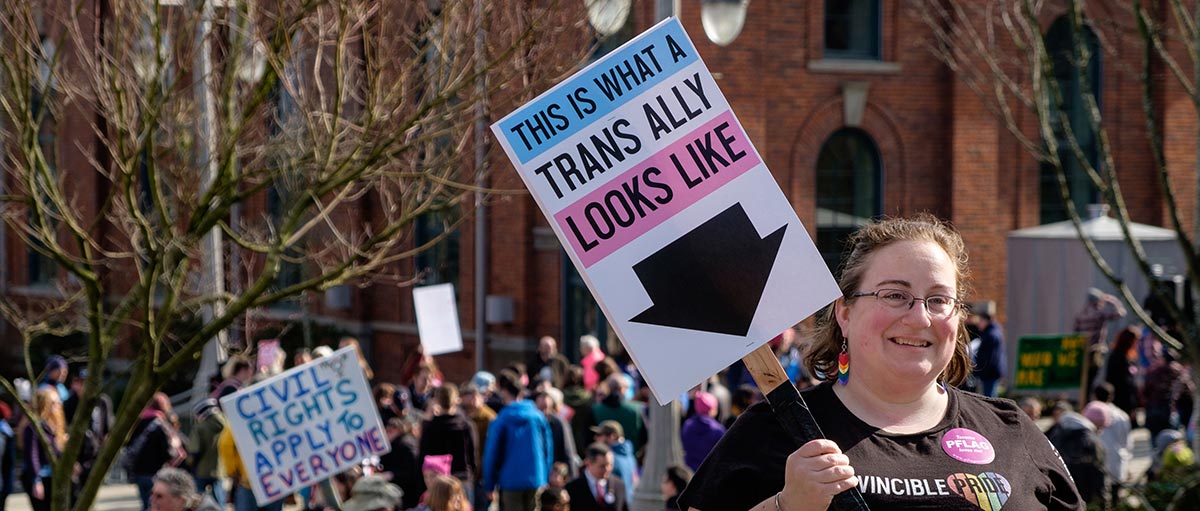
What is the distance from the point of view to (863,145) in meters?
23.7

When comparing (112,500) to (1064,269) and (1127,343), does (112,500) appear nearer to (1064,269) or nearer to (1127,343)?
(1127,343)

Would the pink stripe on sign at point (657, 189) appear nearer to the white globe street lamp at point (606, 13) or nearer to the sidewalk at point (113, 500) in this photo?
the white globe street lamp at point (606, 13)

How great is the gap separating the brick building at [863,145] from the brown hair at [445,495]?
1290 centimetres

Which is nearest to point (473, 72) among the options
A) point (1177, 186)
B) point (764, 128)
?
point (764, 128)

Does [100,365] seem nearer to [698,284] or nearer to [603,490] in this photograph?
[603,490]

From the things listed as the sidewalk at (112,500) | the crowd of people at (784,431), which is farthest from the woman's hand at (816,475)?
the sidewalk at (112,500)

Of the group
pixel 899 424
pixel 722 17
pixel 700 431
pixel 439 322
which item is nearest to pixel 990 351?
Result: pixel 700 431

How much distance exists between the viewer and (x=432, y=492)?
9.61 m

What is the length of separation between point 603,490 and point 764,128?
Answer: 1194 centimetres

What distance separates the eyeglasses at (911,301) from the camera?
3.40 meters

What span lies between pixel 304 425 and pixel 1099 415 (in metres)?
6.49

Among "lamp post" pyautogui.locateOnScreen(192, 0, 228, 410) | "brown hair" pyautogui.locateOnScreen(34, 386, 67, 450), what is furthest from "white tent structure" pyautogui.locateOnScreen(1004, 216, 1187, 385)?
"brown hair" pyautogui.locateOnScreen(34, 386, 67, 450)

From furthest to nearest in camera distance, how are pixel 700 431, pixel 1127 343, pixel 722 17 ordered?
1. pixel 1127 343
2. pixel 722 17
3. pixel 700 431

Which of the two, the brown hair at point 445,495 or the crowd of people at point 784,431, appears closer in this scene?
the crowd of people at point 784,431
